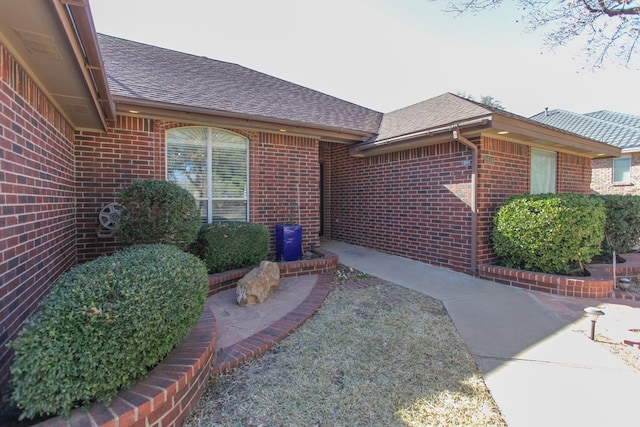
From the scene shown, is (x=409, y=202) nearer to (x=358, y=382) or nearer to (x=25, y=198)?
(x=358, y=382)

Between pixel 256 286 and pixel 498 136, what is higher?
pixel 498 136

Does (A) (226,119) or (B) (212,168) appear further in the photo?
(B) (212,168)

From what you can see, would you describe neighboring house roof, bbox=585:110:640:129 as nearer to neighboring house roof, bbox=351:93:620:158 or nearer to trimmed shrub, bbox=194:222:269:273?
neighboring house roof, bbox=351:93:620:158

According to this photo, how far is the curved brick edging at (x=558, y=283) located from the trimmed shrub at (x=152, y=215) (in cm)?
561

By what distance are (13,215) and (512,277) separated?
22.2 ft

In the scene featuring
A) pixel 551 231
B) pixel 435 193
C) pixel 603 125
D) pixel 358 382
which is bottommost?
pixel 358 382

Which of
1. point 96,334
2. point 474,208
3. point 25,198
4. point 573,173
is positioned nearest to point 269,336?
Result: point 96,334

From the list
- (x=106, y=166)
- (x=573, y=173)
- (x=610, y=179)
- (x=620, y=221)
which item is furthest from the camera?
(x=610, y=179)

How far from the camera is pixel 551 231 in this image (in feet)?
17.5

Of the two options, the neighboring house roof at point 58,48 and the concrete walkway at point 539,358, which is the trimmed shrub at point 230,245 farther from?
the concrete walkway at point 539,358

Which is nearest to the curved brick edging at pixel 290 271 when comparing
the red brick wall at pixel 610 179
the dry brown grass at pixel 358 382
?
the dry brown grass at pixel 358 382

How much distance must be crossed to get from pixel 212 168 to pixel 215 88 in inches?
82.0

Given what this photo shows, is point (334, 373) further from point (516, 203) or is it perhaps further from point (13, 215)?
point (516, 203)

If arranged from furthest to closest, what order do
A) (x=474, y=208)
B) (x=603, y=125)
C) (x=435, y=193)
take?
Result: (x=603, y=125)
(x=435, y=193)
(x=474, y=208)
